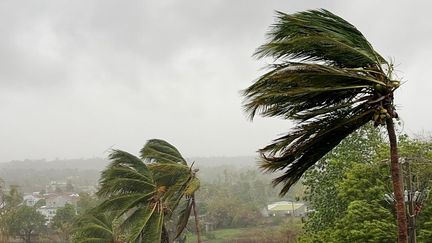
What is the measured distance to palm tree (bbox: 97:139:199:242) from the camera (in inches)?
355

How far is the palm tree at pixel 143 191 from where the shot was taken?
9023mm

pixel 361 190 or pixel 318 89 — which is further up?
pixel 318 89

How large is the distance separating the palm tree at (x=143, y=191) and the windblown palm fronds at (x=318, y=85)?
559 cm

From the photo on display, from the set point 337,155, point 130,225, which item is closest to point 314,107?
point 130,225

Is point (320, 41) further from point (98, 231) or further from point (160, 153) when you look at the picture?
point (98, 231)

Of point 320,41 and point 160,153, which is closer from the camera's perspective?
point 320,41

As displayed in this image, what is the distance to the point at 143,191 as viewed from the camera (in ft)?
32.6

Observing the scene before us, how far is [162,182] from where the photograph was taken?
10.9 metres

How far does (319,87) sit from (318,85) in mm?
19

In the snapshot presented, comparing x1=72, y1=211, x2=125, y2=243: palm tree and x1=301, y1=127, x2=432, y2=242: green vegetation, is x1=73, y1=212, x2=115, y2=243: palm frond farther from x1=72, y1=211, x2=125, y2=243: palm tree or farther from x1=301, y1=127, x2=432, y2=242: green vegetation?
x1=301, y1=127, x2=432, y2=242: green vegetation

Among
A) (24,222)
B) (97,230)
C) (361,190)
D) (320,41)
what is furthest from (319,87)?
(24,222)

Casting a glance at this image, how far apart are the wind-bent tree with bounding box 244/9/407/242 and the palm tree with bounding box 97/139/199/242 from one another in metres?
5.58

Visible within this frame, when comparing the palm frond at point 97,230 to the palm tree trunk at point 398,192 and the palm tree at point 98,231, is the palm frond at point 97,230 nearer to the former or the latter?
the palm tree at point 98,231

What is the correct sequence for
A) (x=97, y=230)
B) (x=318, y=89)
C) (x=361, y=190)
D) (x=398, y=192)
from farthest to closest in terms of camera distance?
(x=97, y=230)
(x=361, y=190)
(x=398, y=192)
(x=318, y=89)
